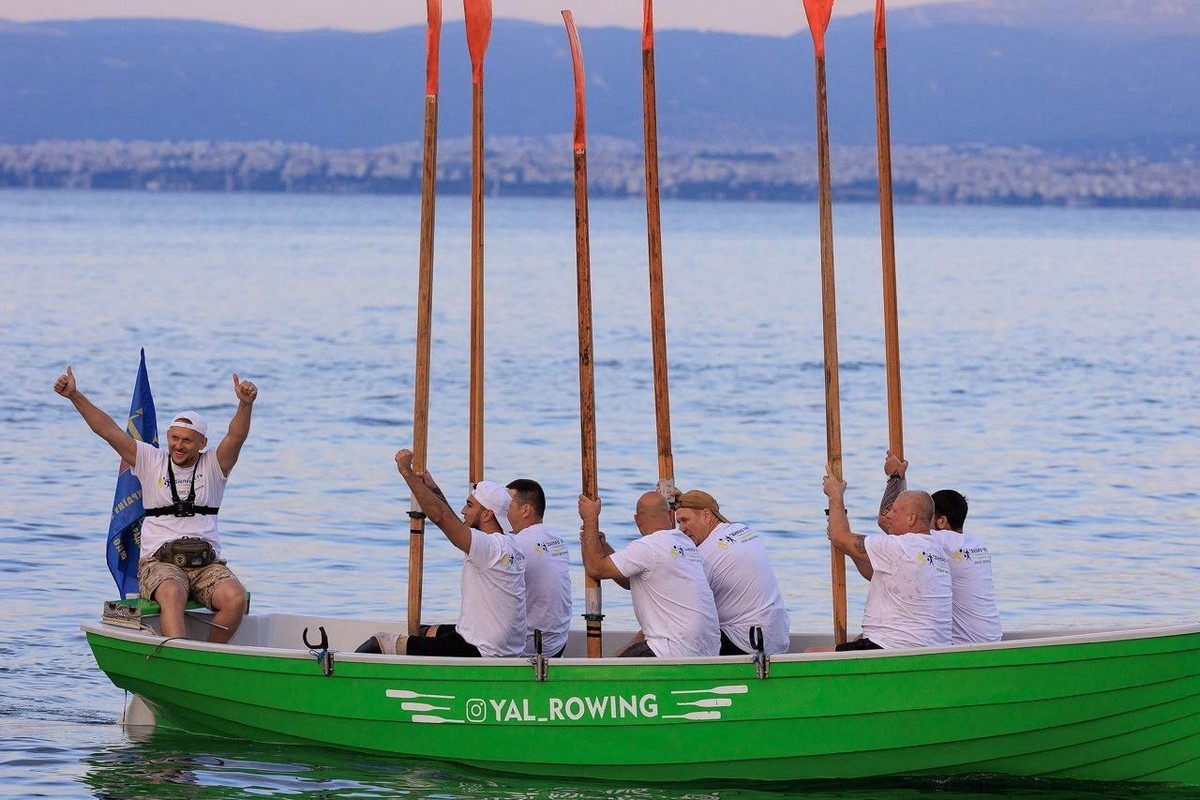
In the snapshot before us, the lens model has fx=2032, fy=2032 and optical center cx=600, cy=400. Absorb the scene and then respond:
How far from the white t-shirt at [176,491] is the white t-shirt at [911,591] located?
384 cm

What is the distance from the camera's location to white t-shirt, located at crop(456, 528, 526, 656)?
34.7 feet

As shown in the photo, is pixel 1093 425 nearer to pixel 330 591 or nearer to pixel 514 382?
pixel 514 382

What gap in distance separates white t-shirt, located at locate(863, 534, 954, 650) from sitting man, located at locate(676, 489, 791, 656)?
0.65 meters

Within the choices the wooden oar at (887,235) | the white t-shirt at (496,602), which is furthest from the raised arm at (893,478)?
the white t-shirt at (496,602)

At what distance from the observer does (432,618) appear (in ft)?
51.8

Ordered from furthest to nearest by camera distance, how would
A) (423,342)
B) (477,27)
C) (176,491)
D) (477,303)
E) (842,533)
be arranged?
(477,27) < (477,303) < (176,491) < (423,342) < (842,533)

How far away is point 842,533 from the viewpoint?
10438mm

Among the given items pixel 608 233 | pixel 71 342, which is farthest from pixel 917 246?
pixel 71 342

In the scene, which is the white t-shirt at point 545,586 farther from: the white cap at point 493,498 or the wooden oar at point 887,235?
the wooden oar at point 887,235

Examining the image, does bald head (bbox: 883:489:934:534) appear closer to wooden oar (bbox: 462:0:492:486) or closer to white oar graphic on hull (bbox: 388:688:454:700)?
white oar graphic on hull (bbox: 388:688:454:700)

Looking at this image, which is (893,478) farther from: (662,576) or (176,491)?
(176,491)

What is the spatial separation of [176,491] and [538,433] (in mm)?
16753

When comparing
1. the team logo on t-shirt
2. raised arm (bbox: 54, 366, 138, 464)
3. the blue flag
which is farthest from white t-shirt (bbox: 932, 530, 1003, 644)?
the blue flag

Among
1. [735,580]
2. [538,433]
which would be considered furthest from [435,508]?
[538,433]
